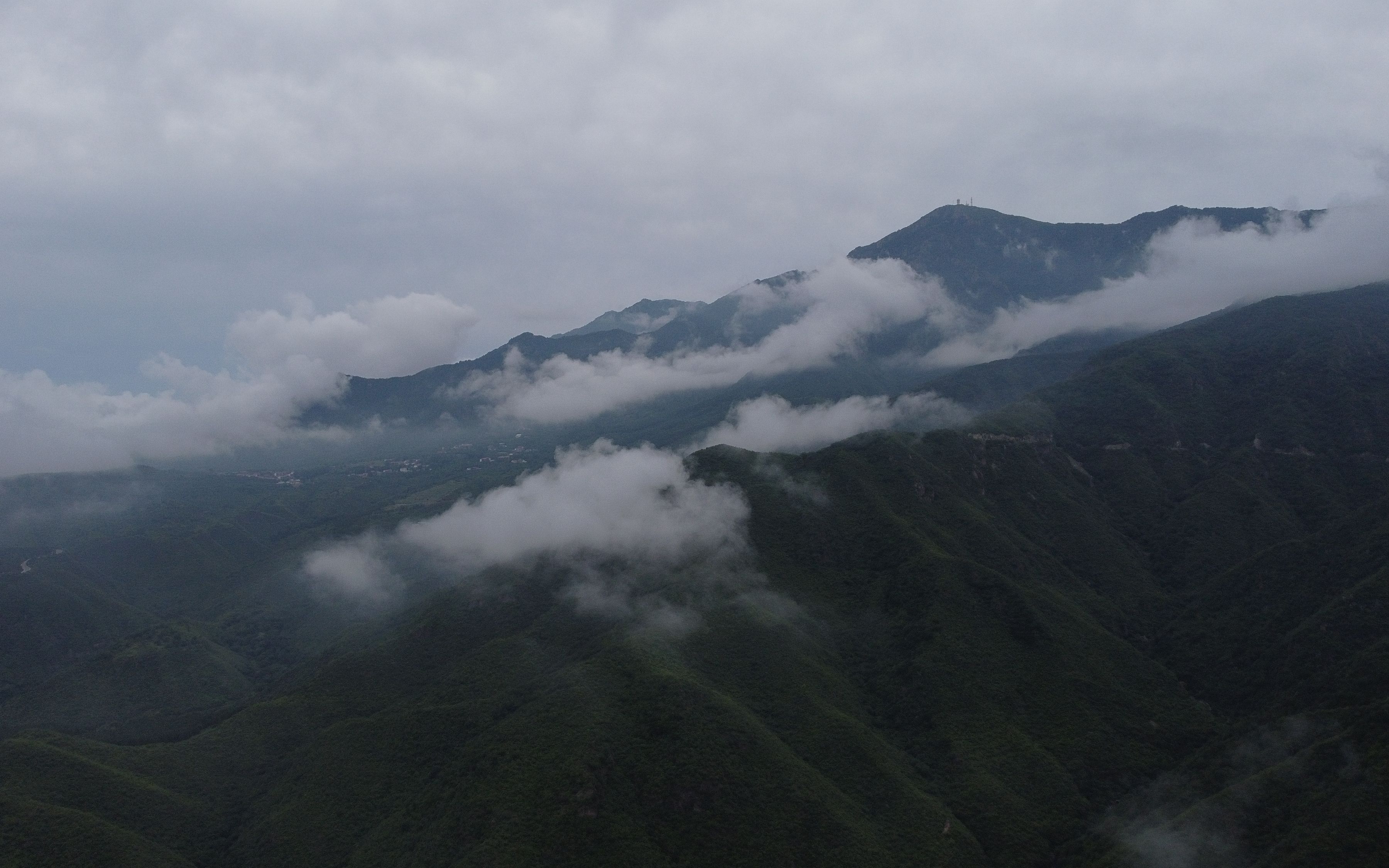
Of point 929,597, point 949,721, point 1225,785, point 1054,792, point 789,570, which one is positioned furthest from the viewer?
point 789,570

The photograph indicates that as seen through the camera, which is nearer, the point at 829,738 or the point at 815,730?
the point at 829,738

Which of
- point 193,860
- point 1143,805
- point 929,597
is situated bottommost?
point 1143,805

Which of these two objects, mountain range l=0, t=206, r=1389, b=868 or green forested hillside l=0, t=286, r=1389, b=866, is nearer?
green forested hillside l=0, t=286, r=1389, b=866

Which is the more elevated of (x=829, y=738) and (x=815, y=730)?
(x=815, y=730)

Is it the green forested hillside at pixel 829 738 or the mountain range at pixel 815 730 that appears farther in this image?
the mountain range at pixel 815 730

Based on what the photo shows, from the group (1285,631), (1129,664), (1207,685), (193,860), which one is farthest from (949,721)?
(193,860)

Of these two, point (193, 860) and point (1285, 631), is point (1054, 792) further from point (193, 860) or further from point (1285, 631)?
point (193, 860)

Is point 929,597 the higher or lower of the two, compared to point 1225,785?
higher

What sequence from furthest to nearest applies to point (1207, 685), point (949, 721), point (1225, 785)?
point (1207, 685), point (949, 721), point (1225, 785)
